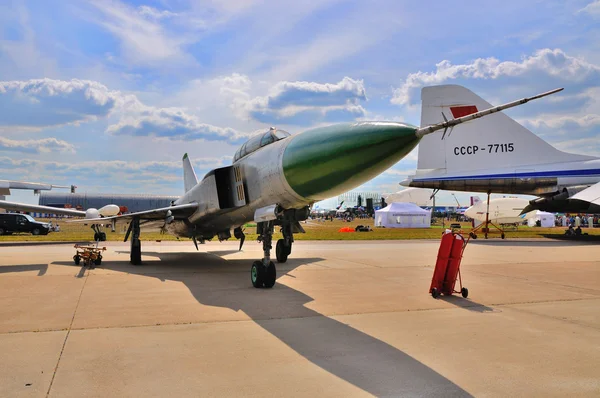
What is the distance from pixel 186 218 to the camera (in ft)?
41.8

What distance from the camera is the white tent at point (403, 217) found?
174ft

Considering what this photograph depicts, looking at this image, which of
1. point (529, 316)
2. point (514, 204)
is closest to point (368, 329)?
point (529, 316)

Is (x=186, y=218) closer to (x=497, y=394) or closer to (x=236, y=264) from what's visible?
(x=236, y=264)

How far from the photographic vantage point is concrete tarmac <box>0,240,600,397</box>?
351 cm

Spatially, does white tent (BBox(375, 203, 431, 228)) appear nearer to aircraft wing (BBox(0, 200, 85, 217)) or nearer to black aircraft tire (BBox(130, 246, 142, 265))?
aircraft wing (BBox(0, 200, 85, 217))

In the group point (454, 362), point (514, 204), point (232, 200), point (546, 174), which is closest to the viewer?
point (454, 362)

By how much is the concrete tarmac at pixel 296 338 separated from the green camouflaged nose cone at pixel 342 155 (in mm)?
1881

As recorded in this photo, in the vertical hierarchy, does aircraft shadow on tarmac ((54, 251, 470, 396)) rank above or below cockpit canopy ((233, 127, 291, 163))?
below

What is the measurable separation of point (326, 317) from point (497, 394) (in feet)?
9.59

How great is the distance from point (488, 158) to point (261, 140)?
22.3m

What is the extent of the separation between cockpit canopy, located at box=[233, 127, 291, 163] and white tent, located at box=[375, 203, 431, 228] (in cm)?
4520

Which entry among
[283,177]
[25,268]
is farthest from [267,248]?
[25,268]

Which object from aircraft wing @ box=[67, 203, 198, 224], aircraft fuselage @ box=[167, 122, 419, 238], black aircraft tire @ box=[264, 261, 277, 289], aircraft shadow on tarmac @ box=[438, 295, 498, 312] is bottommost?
aircraft shadow on tarmac @ box=[438, 295, 498, 312]

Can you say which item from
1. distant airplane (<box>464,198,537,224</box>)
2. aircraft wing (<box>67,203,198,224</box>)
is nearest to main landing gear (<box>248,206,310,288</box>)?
aircraft wing (<box>67,203,198,224</box>)
